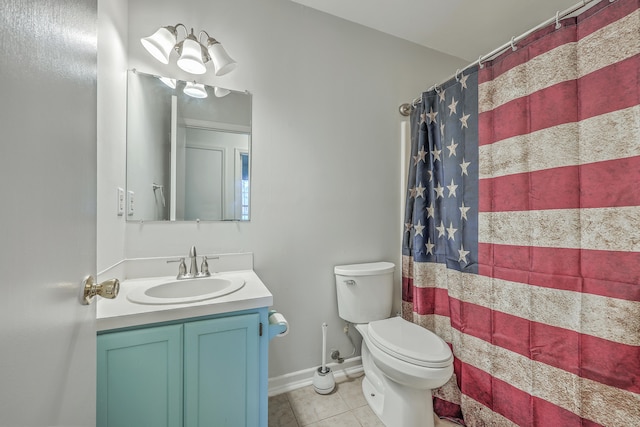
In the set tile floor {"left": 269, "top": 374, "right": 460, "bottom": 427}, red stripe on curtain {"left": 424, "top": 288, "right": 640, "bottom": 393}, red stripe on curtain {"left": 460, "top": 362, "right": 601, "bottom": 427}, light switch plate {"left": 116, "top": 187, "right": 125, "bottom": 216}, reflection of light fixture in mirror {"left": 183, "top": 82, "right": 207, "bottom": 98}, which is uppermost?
reflection of light fixture in mirror {"left": 183, "top": 82, "right": 207, "bottom": 98}

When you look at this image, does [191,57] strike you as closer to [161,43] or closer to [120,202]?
[161,43]

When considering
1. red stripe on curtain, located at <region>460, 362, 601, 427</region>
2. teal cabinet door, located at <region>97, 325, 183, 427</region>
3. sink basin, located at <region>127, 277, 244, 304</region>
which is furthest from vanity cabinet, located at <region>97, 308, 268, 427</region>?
red stripe on curtain, located at <region>460, 362, 601, 427</region>

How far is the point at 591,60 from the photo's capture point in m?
0.97

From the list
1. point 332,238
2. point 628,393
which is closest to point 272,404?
point 332,238

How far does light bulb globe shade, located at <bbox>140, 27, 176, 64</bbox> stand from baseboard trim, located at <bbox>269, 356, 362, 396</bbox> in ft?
6.34

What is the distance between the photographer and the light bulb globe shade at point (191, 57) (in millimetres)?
1308

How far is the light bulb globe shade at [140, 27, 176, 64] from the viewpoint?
49.5 inches

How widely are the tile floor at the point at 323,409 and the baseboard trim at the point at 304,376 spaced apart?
31 mm

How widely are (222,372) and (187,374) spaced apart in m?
0.13

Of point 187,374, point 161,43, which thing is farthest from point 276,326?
point 161,43

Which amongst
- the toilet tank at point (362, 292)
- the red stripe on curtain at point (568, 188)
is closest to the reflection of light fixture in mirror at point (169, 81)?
the toilet tank at point (362, 292)

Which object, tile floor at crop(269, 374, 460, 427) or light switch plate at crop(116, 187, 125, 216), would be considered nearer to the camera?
light switch plate at crop(116, 187, 125, 216)

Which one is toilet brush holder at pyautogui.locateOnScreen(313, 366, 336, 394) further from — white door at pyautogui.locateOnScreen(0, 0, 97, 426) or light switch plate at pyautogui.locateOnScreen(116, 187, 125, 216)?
light switch plate at pyautogui.locateOnScreen(116, 187, 125, 216)

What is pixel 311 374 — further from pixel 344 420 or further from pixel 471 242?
pixel 471 242
